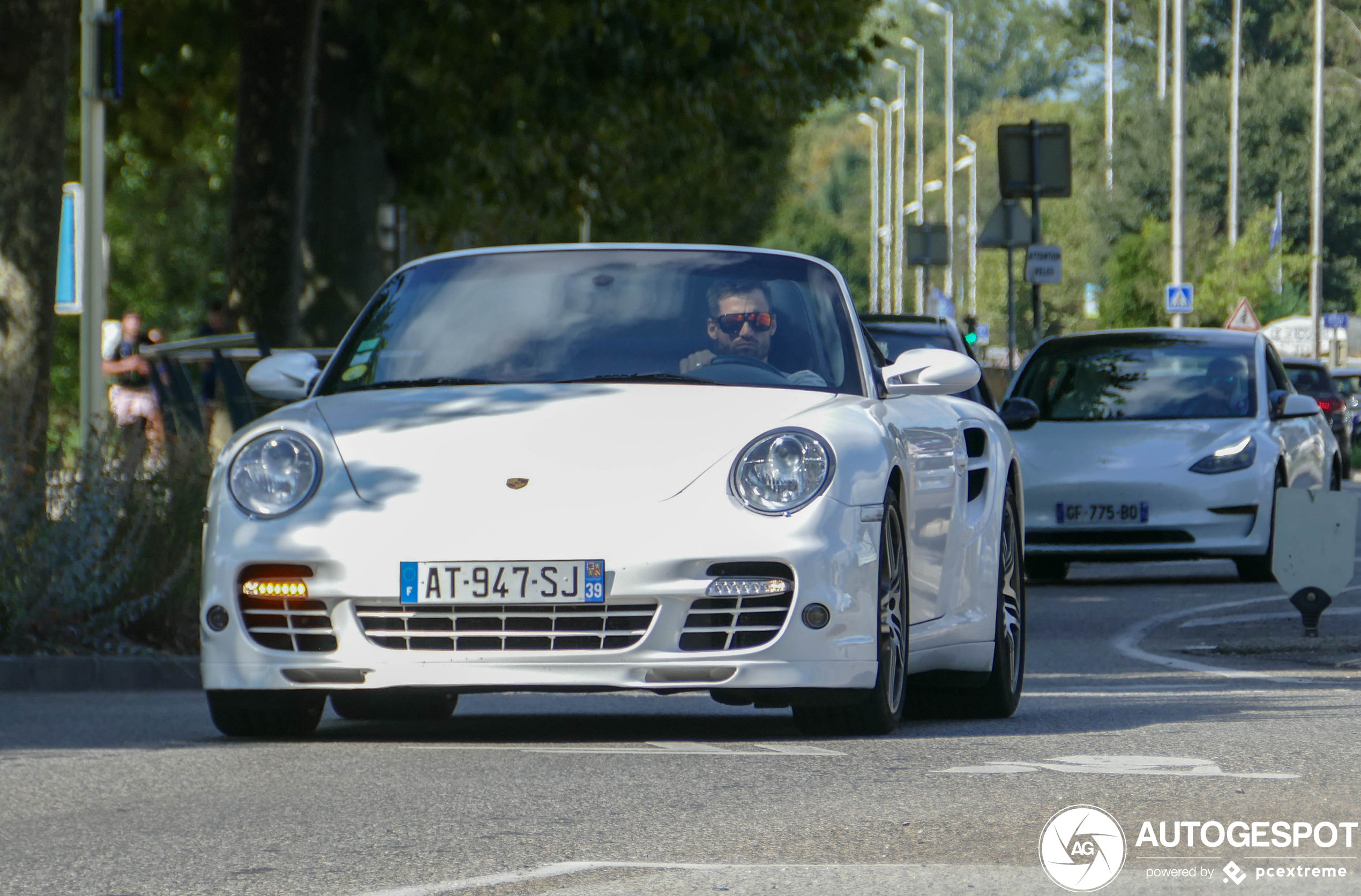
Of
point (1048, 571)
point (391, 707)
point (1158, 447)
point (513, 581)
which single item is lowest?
point (1048, 571)

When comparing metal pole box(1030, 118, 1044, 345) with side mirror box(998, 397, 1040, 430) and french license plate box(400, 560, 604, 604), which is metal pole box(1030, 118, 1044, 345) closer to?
side mirror box(998, 397, 1040, 430)

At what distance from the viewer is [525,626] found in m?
6.91

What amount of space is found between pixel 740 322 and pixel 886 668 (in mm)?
Result: 1185

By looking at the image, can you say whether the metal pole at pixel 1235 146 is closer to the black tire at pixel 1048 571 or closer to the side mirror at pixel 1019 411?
the black tire at pixel 1048 571

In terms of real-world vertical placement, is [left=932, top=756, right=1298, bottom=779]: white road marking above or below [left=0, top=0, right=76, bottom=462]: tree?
below

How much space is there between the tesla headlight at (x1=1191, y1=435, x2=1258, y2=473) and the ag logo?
1031cm

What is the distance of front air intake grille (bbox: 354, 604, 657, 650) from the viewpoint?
6891 mm

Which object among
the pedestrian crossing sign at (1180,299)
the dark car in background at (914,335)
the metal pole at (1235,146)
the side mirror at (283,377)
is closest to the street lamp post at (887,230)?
the metal pole at (1235,146)

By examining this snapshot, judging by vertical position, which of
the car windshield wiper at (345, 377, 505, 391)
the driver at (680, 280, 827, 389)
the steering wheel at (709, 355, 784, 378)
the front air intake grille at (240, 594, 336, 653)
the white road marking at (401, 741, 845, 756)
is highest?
the driver at (680, 280, 827, 389)

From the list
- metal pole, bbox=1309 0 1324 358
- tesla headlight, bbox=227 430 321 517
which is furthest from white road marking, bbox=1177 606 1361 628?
metal pole, bbox=1309 0 1324 358

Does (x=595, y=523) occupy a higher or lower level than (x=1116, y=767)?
higher

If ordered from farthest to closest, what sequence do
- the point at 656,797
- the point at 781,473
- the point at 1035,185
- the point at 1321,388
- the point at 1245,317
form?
the point at 1245,317, the point at 1321,388, the point at 1035,185, the point at 781,473, the point at 656,797

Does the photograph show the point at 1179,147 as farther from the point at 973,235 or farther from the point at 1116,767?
the point at 973,235

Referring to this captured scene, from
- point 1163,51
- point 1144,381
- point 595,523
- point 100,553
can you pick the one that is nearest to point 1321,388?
point 1144,381
